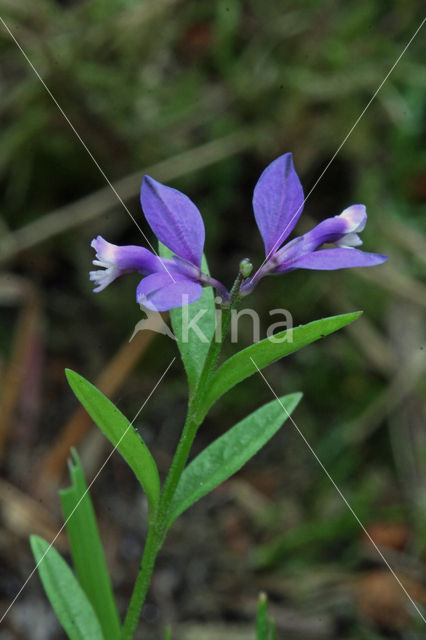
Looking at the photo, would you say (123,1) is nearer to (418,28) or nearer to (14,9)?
(14,9)

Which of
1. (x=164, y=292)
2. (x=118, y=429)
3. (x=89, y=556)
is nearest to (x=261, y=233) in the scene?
(x=164, y=292)


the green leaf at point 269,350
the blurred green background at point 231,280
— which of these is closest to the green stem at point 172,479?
the green leaf at point 269,350

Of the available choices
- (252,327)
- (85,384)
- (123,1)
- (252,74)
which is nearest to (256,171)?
(252,74)

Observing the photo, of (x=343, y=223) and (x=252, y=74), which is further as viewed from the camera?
(x=252, y=74)

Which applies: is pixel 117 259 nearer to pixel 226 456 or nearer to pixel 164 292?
pixel 164 292

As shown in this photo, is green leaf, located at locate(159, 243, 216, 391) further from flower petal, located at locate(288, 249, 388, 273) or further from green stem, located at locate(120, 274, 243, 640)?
flower petal, located at locate(288, 249, 388, 273)
